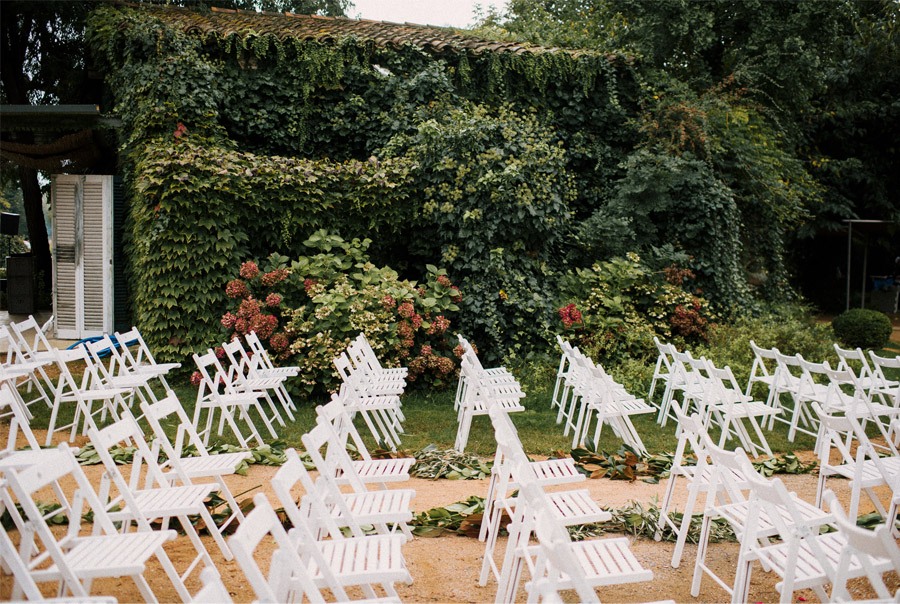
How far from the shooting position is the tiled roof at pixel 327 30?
1261cm

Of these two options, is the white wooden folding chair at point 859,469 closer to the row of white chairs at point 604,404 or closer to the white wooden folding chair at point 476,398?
the row of white chairs at point 604,404

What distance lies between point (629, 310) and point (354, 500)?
25.0 feet

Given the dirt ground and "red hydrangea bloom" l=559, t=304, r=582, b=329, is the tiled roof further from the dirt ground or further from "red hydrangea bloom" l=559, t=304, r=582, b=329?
the dirt ground

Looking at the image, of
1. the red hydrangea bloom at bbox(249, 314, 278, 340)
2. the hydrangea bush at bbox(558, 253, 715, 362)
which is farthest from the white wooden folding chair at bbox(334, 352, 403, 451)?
the hydrangea bush at bbox(558, 253, 715, 362)

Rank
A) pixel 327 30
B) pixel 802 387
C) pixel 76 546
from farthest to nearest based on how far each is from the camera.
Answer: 1. pixel 327 30
2. pixel 802 387
3. pixel 76 546

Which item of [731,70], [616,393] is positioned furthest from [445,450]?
[731,70]

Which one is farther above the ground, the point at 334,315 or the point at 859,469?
the point at 334,315

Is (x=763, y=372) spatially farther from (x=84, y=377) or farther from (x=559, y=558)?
(x=84, y=377)

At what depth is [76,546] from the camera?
10.6 ft

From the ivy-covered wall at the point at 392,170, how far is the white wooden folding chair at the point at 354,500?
6150 millimetres

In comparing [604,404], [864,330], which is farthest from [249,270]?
[864,330]

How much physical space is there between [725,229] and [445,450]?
799 centimetres

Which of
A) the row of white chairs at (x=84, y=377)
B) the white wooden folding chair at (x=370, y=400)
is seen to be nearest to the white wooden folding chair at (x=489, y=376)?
the white wooden folding chair at (x=370, y=400)

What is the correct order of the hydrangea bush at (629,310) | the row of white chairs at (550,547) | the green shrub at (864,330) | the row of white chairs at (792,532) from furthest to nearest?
the green shrub at (864,330)
the hydrangea bush at (629,310)
the row of white chairs at (792,532)
the row of white chairs at (550,547)
